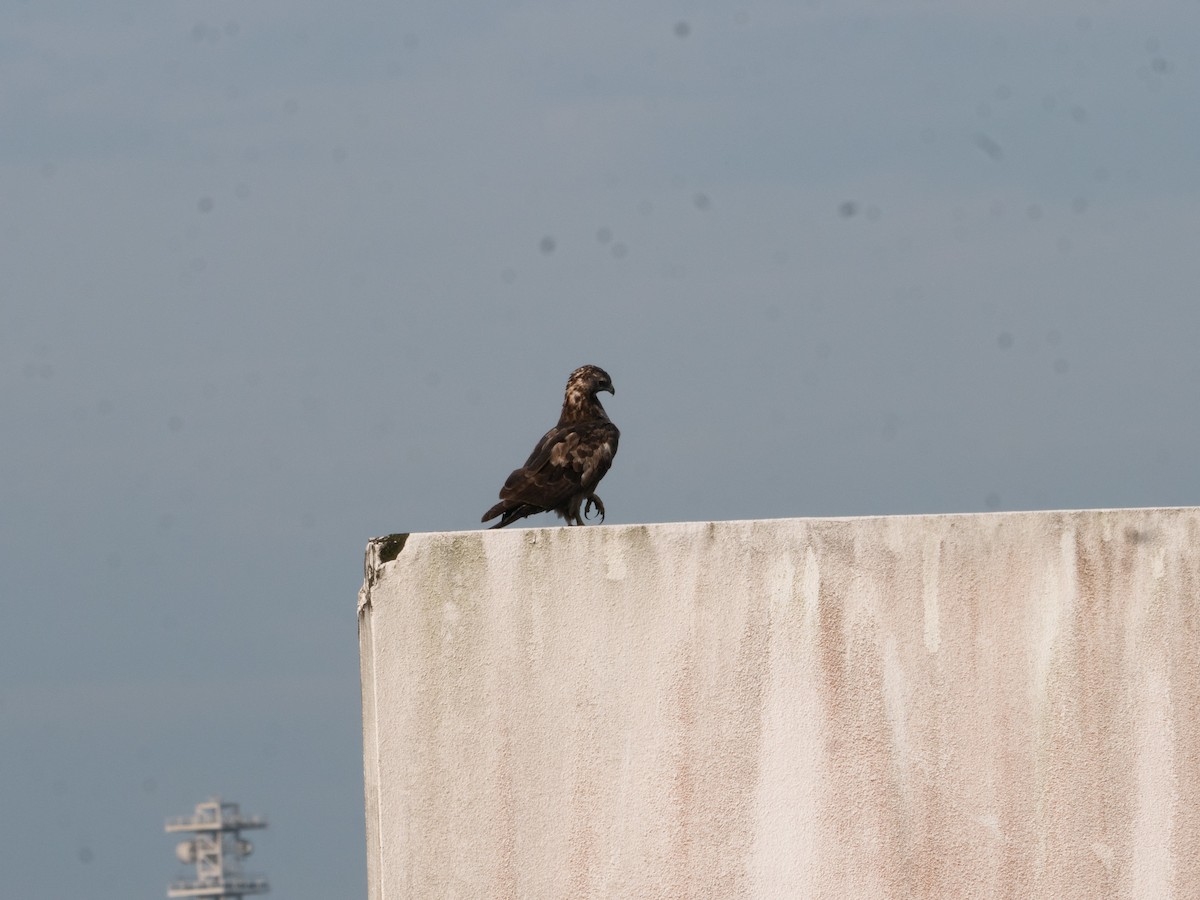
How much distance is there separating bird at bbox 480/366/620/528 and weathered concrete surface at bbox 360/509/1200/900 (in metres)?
1.77

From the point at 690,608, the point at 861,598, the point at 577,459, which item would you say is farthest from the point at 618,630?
the point at 577,459

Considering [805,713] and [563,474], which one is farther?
[563,474]

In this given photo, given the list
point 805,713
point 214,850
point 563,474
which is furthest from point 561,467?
point 214,850

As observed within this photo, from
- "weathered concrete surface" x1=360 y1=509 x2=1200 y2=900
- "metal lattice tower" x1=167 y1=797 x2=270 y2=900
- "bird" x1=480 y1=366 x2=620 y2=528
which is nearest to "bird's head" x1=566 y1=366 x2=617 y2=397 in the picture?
Result: "bird" x1=480 y1=366 x2=620 y2=528

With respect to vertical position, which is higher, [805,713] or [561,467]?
[561,467]

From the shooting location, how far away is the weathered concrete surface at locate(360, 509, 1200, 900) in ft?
17.3

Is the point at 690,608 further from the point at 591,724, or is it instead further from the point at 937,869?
the point at 937,869

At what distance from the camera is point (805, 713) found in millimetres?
5293

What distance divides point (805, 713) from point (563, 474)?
2.27 meters

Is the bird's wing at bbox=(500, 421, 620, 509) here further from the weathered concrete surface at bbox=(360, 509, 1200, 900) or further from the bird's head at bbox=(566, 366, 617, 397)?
the weathered concrete surface at bbox=(360, 509, 1200, 900)

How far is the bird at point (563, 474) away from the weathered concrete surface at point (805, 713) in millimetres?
1767

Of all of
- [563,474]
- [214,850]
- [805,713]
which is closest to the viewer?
[805,713]

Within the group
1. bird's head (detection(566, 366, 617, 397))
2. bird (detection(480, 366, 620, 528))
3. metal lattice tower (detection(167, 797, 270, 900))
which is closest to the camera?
bird (detection(480, 366, 620, 528))

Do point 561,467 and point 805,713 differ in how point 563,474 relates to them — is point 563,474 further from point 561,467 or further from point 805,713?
point 805,713
